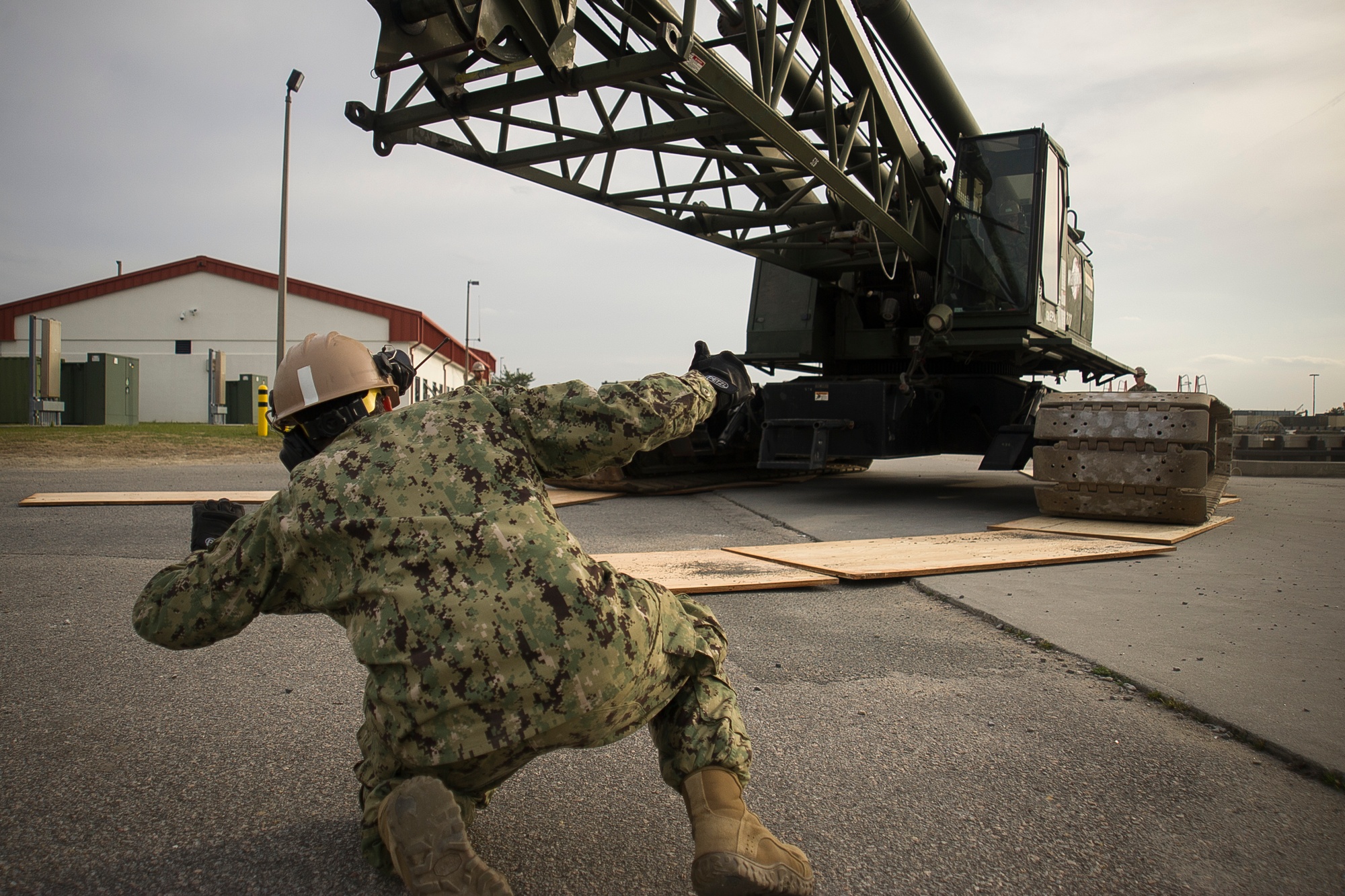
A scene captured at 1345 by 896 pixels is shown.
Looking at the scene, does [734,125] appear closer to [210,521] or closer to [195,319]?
[210,521]

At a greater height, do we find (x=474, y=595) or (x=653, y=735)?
(x=474, y=595)

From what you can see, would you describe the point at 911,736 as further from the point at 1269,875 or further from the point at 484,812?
the point at 484,812

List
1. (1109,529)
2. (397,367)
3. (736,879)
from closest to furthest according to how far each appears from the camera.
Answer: (736,879), (397,367), (1109,529)

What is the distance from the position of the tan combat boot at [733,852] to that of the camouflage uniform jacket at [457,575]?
0.27m

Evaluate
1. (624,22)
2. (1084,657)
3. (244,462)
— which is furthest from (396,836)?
(244,462)

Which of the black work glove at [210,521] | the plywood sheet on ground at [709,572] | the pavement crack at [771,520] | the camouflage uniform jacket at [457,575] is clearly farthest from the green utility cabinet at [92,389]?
the camouflage uniform jacket at [457,575]

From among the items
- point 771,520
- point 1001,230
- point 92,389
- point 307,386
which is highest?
point 1001,230

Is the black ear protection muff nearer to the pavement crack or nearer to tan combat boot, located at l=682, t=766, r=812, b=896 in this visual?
tan combat boot, located at l=682, t=766, r=812, b=896

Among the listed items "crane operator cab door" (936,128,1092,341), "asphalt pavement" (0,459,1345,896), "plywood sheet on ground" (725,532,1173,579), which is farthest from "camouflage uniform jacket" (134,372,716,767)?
"crane operator cab door" (936,128,1092,341)

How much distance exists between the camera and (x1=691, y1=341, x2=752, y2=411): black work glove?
2.12 m

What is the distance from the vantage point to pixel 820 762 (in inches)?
93.8

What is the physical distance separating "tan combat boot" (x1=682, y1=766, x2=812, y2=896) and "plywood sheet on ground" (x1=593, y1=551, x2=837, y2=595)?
240cm

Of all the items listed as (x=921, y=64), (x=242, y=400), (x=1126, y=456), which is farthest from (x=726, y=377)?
(x=242, y=400)

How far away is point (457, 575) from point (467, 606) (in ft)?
0.22
